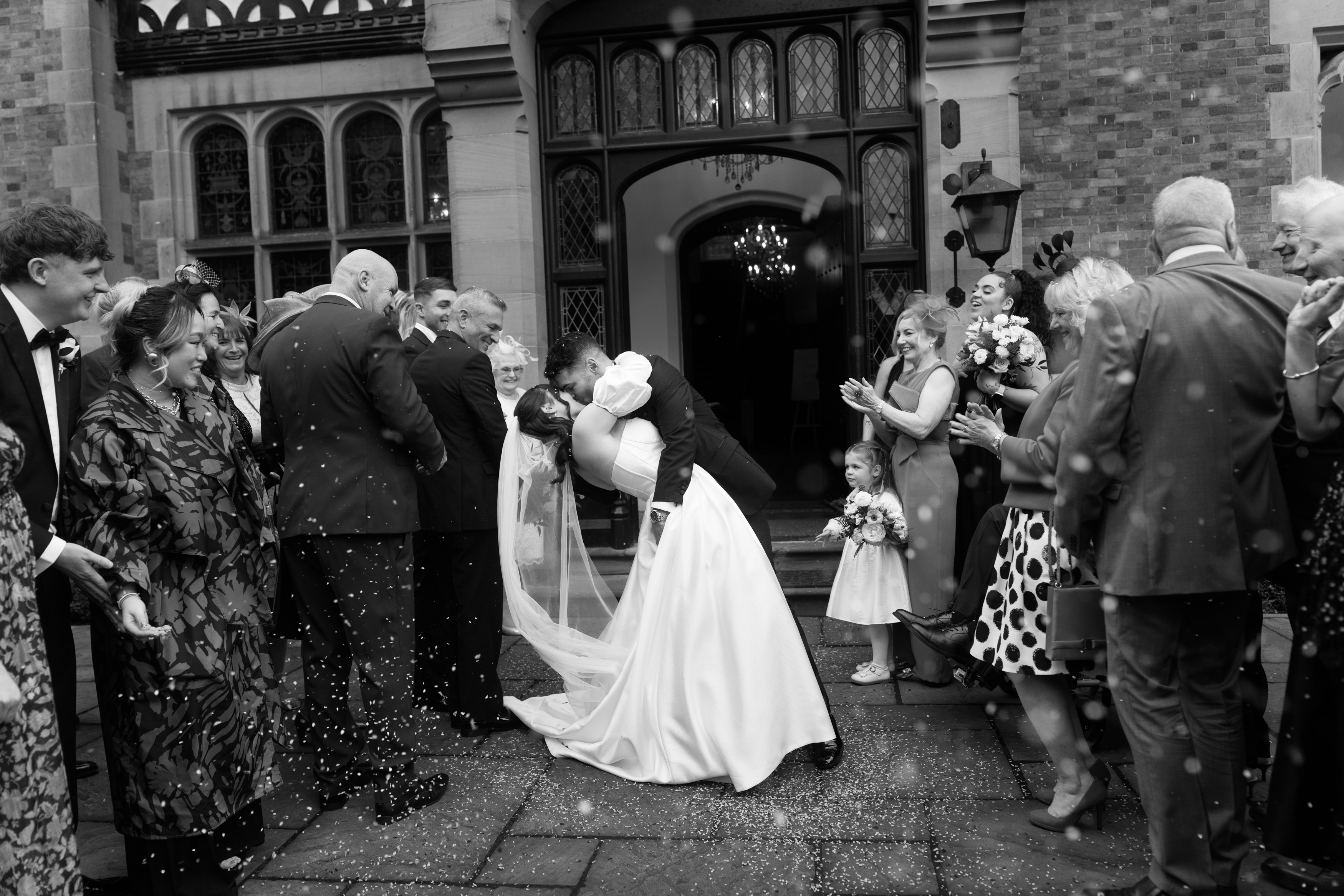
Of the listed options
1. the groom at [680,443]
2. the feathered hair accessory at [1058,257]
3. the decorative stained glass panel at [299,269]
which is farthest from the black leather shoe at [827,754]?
the decorative stained glass panel at [299,269]

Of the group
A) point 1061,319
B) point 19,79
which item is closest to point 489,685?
point 1061,319

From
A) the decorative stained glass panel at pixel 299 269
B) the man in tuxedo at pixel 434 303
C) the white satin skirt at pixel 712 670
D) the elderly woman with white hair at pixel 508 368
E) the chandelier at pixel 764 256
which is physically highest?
the chandelier at pixel 764 256

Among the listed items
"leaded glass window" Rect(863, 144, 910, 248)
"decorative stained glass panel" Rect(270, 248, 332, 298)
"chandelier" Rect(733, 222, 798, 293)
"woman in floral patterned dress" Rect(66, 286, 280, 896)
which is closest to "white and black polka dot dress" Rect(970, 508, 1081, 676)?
"woman in floral patterned dress" Rect(66, 286, 280, 896)

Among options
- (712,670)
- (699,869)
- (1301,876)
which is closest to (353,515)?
(712,670)

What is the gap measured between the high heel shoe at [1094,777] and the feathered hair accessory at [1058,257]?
5.85 ft

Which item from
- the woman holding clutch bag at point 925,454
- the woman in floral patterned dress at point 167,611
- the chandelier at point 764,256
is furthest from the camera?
the chandelier at point 764,256

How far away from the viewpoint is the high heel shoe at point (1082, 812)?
3717 mm

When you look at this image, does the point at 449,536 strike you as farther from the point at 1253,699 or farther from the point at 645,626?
the point at 1253,699

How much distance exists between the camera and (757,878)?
3459mm

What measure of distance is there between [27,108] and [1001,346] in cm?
836

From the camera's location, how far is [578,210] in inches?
345

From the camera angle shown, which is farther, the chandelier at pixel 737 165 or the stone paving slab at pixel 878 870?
the chandelier at pixel 737 165

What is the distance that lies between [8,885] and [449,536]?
8.82 ft

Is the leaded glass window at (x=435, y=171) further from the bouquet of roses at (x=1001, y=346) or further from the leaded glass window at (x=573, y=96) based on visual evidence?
the bouquet of roses at (x=1001, y=346)
